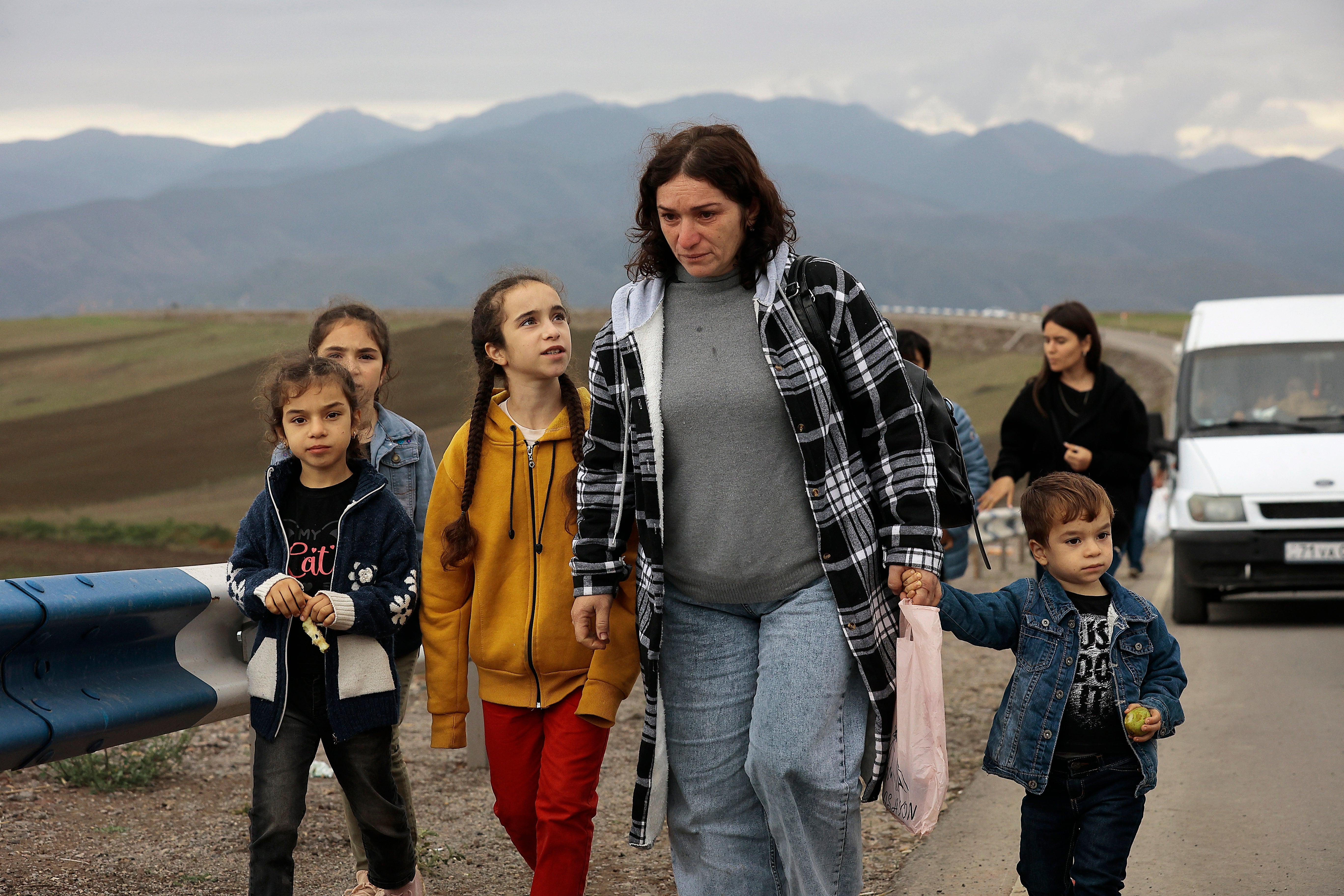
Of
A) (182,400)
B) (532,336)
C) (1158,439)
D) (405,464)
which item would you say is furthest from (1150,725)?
(182,400)

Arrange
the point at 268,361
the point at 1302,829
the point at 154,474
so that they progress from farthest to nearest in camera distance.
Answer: the point at 154,474 → the point at 1302,829 → the point at 268,361

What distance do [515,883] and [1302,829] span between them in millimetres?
2859

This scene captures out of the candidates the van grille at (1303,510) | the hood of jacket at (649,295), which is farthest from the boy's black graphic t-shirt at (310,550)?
the van grille at (1303,510)

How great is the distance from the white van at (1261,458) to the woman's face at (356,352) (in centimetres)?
743

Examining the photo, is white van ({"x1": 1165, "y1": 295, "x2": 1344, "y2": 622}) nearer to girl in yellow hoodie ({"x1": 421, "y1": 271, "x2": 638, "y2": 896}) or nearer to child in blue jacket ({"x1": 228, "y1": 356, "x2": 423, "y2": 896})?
girl in yellow hoodie ({"x1": 421, "y1": 271, "x2": 638, "y2": 896})

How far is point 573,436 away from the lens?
12.6 feet

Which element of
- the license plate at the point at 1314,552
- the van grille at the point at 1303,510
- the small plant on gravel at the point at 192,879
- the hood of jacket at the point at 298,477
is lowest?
the license plate at the point at 1314,552

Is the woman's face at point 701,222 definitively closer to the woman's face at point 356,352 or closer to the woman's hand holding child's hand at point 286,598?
the woman's hand holding child's hand at point 286,598

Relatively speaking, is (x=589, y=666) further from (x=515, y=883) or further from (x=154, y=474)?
(x=154, y=474)

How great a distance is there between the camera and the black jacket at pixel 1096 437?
6.46m

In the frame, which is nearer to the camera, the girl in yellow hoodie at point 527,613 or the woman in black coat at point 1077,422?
the girl in yellow hoodie at point 527,613

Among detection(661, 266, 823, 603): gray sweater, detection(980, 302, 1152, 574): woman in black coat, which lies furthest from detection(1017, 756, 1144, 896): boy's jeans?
detection(980, 302, 1152, 574): woman in black coat

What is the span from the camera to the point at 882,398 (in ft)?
10.6

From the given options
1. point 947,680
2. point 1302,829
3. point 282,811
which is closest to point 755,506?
point 282,811
